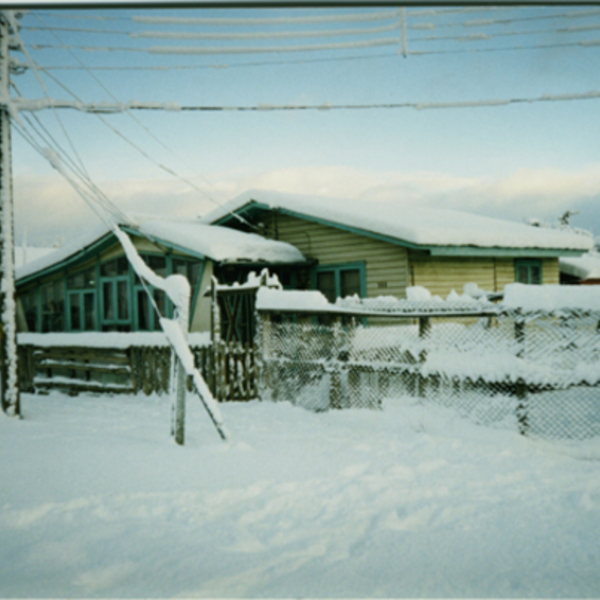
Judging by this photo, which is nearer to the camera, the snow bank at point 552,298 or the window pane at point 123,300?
the snow bank at point 552,298

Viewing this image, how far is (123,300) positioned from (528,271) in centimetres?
1079

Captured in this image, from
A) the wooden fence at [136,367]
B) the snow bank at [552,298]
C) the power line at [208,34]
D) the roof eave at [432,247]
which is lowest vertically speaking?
the wooden fence at [136,367]

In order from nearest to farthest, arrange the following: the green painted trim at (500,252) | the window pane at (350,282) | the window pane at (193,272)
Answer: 1. the green painted trim at (500,252)
2. the window pane at (193,272)
3. the window pane at (350,282)

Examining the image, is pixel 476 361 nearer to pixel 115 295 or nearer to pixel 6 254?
pixel 6 254

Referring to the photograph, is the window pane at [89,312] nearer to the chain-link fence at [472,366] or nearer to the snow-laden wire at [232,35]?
the chain-link fence at [472,366]

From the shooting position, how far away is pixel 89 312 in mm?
13727

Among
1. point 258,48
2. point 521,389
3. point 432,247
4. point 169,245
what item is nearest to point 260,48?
point 258,48

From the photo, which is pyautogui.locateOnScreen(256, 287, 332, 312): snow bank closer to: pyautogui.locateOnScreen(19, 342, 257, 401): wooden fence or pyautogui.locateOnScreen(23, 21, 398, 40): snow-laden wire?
pyautogui.locateOnScreen(19, 342, 257, 401): wooden fence

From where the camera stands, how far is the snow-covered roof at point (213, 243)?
34.2 feet

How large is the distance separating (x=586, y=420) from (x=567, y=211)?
14.4 meters

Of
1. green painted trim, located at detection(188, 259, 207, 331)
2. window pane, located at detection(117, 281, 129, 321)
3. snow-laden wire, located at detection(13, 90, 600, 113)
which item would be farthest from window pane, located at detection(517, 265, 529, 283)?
window pane, located at detection(117, 281, 129, 321)

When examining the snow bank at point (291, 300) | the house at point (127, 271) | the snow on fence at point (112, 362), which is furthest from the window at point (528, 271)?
the snow on fence at point (112, 362)

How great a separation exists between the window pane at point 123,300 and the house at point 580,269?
13883mm

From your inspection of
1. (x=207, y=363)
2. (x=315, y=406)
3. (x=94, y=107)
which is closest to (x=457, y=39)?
(x=94, y=107)
